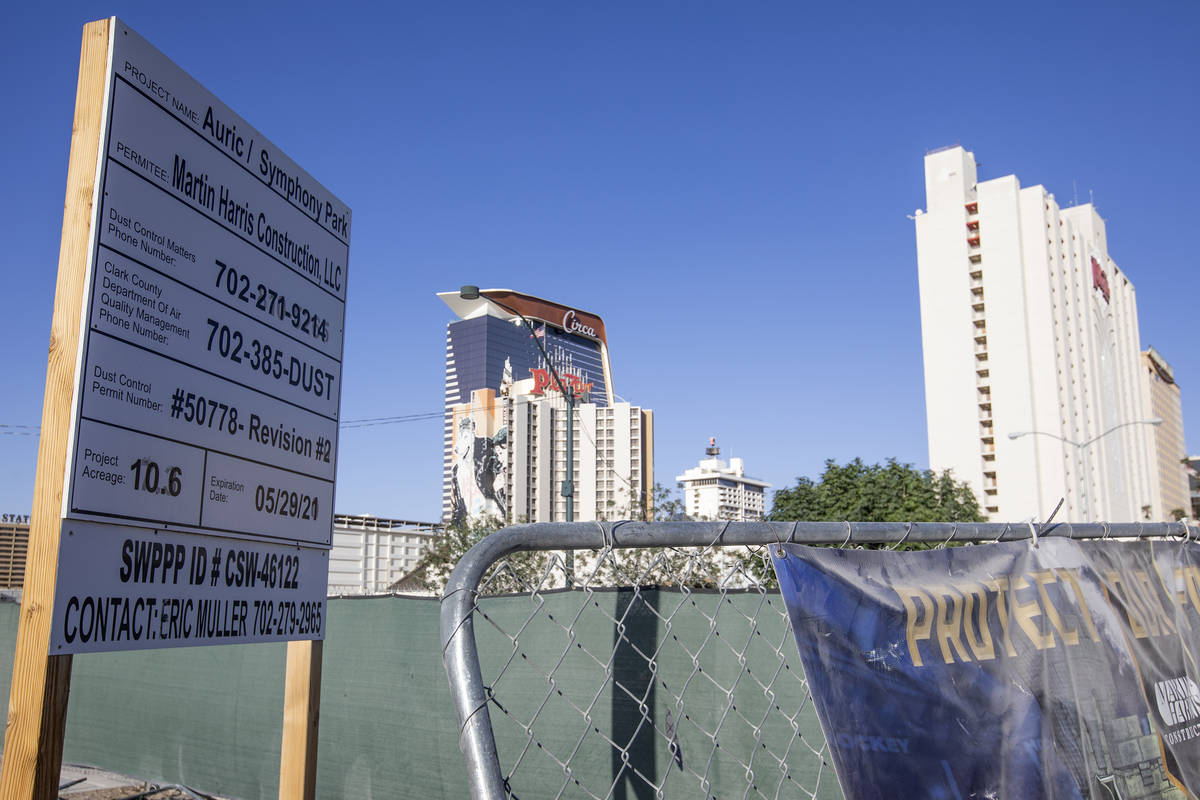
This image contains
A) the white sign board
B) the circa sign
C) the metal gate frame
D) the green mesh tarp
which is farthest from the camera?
the circa sign

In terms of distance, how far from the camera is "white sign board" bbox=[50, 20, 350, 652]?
2.29 meters

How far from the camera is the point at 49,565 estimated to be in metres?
2.16

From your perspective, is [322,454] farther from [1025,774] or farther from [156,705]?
[156,705]

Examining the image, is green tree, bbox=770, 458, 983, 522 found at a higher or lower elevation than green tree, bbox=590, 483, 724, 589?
higher

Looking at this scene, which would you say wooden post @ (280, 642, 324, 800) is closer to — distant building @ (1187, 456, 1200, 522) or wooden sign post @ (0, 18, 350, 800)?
wooden sign post @ (0, 18, 350, 800)

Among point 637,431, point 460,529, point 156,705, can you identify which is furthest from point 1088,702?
point 637,431

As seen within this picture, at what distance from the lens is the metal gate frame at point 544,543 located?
1557 mm

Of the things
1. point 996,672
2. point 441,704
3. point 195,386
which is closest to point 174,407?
point 195,386

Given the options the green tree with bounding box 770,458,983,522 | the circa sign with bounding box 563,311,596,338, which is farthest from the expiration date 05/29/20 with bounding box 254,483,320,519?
the circa sign with bounding box 563,311,596,338

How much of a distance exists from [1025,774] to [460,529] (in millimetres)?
20634

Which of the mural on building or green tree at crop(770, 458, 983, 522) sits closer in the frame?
green tree at crop(770, 458, 983, 522)

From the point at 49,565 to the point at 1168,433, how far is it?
144413mm

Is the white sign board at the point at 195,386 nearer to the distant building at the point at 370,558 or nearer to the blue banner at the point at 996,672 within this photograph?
the blue banner at the point at 996,672

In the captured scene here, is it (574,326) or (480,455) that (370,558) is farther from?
(574,326)
